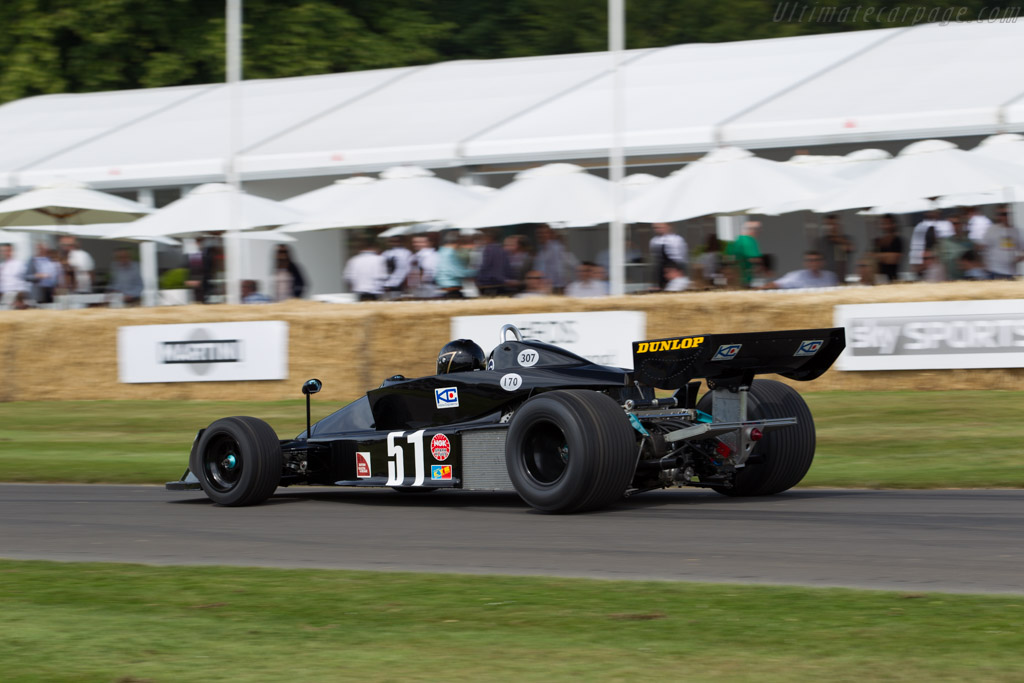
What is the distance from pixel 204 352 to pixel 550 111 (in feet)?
30.3

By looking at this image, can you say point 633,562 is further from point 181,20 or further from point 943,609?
point 181,20

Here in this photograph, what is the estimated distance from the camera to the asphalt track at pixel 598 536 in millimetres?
6531

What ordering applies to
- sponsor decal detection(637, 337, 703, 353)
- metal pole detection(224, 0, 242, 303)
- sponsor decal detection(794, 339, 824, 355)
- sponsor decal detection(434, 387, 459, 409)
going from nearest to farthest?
sponsor decal detection(637, 337, 703, 353)
sponsor decal detection(794, 339, 824, 355)
sponsor decal detection(434, 387, 459, 409)
metal pole detection(224, 0, 242, 303)

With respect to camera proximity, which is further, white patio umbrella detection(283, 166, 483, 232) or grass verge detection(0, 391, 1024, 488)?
white patio umbrella detection(283, 166, 483, 232)

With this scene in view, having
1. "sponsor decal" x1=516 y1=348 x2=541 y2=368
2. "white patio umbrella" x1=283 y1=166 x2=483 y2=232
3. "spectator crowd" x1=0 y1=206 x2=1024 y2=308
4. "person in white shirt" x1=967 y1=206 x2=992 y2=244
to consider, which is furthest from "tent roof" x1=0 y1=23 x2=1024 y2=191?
"sponsor decal" x1=516 y1=348 x2=541 y2=368

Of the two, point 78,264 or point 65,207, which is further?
point 65,207

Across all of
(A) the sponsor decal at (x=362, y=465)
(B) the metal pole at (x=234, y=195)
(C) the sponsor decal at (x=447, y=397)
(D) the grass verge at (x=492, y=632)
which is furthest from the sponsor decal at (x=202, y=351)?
(D) the grass verge at (x=492, y=632)

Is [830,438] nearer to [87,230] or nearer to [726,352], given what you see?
[726,352]

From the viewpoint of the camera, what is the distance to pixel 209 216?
22.1m

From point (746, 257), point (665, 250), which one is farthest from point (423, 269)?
point (746, 257)

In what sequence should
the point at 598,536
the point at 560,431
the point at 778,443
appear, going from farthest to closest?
the point at 778,443 → the point at 560,431 → the point at 598,536

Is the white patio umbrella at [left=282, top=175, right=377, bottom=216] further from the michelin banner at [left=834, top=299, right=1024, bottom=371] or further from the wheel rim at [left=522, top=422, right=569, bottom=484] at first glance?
the wheel rim at [left=522, top=422, right=569, bottom=484]

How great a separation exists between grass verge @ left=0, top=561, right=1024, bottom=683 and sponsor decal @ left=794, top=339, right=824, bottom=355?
9.33ft

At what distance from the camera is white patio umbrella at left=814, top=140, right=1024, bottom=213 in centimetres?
1702
